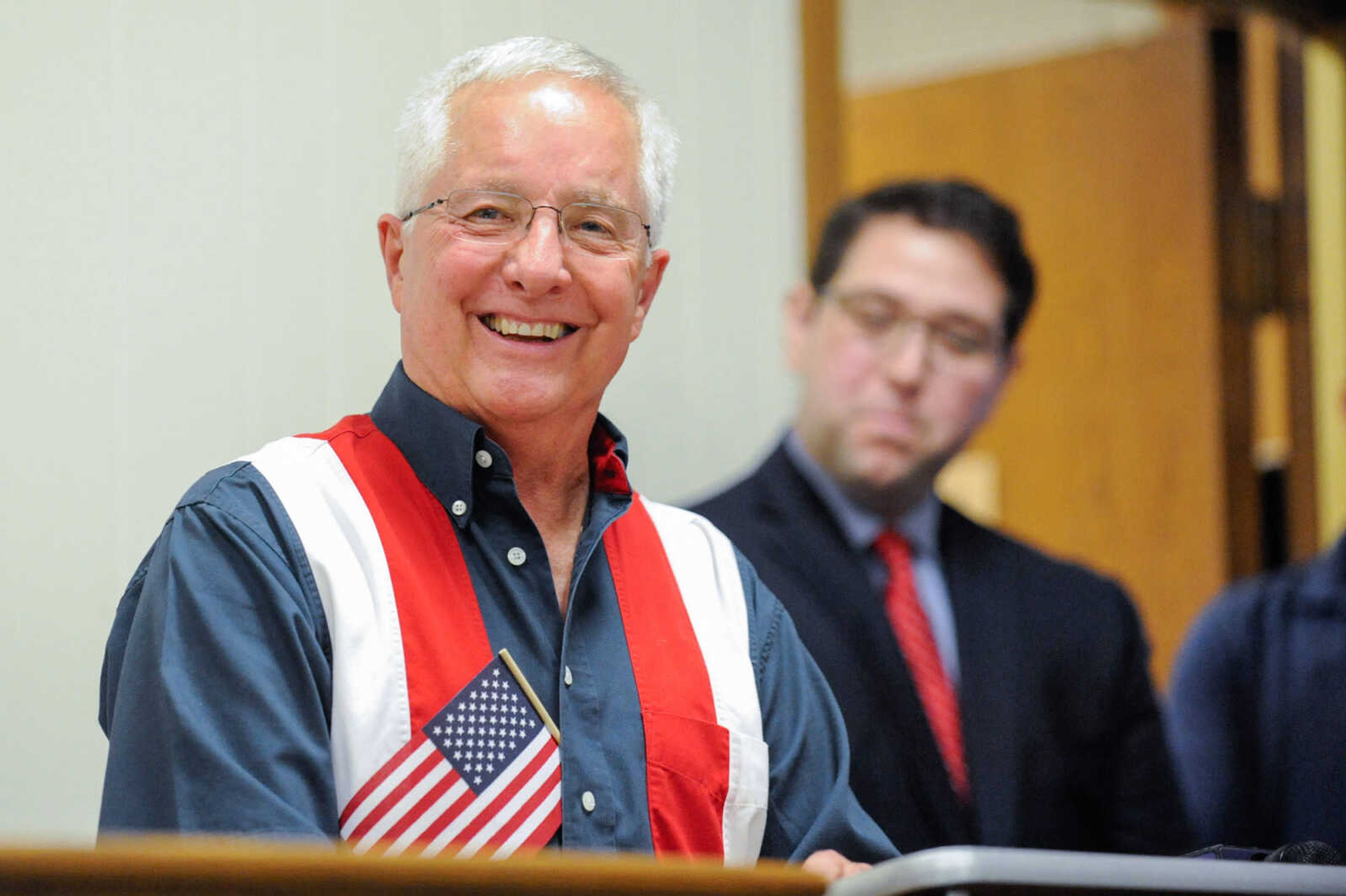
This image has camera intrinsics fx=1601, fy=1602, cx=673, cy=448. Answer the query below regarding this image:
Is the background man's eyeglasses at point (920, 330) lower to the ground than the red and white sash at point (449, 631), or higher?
higher

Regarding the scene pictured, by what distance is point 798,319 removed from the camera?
1966mm

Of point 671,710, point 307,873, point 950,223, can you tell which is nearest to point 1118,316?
point 950,223

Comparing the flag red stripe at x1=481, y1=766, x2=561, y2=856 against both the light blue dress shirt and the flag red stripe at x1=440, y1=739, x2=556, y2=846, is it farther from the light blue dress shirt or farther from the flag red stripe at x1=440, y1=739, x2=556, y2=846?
the light blue dress shirt

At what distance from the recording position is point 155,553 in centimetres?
103

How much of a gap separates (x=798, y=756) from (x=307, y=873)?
0.59 m

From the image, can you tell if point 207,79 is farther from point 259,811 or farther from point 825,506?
point 825,506

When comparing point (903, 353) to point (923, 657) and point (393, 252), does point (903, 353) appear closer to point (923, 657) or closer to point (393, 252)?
Answer: point (923, 657)

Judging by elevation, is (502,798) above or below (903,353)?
below

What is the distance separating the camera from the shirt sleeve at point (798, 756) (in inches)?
47.3

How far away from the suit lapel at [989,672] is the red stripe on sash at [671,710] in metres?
0.59

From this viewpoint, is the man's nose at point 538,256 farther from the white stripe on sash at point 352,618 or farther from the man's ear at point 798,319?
the man's ear at point 798,319

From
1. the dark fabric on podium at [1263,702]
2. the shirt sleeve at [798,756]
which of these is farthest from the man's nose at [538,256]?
the dark fabric on podium at [1263,702]

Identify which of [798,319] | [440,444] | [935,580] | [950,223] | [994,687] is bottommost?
[994,687]

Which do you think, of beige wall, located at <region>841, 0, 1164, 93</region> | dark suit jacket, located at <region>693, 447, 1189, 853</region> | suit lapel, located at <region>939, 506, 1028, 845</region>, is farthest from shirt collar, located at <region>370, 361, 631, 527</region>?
beige wall, located at <region>841, 0, 1164, 93</region>
